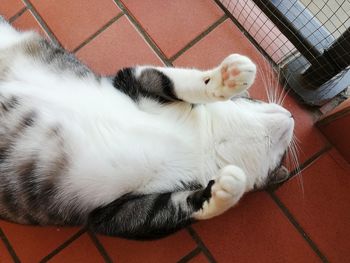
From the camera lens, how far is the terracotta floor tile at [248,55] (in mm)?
1335

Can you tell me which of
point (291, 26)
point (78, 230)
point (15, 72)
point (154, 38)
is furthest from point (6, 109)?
point (291, 26)

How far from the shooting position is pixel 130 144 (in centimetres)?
101

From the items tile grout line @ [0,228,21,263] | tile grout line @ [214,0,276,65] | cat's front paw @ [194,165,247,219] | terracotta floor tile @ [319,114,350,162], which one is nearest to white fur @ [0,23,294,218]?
cat's front paw @ [194,165,247,219]

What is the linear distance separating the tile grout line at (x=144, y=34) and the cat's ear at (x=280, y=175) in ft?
1.78

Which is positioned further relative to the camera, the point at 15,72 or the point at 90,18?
the point at 90,18

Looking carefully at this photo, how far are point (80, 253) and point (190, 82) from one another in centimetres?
70

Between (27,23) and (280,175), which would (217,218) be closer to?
(280,175)

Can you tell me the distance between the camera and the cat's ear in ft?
3.74

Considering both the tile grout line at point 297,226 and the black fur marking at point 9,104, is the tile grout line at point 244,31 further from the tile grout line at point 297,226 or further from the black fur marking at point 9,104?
the black fur marking at point 9,104

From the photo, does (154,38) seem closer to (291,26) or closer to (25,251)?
(291,26)

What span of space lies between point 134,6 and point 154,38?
152 millimetres

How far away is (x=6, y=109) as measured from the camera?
104 cm

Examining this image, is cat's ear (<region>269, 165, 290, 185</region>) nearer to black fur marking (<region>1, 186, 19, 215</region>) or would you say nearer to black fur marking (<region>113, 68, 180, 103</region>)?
black fur marking (<region>113, 68, 180, 103</region>)

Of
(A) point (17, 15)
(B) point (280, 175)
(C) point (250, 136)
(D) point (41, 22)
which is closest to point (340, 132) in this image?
(B) point (280, 175)
